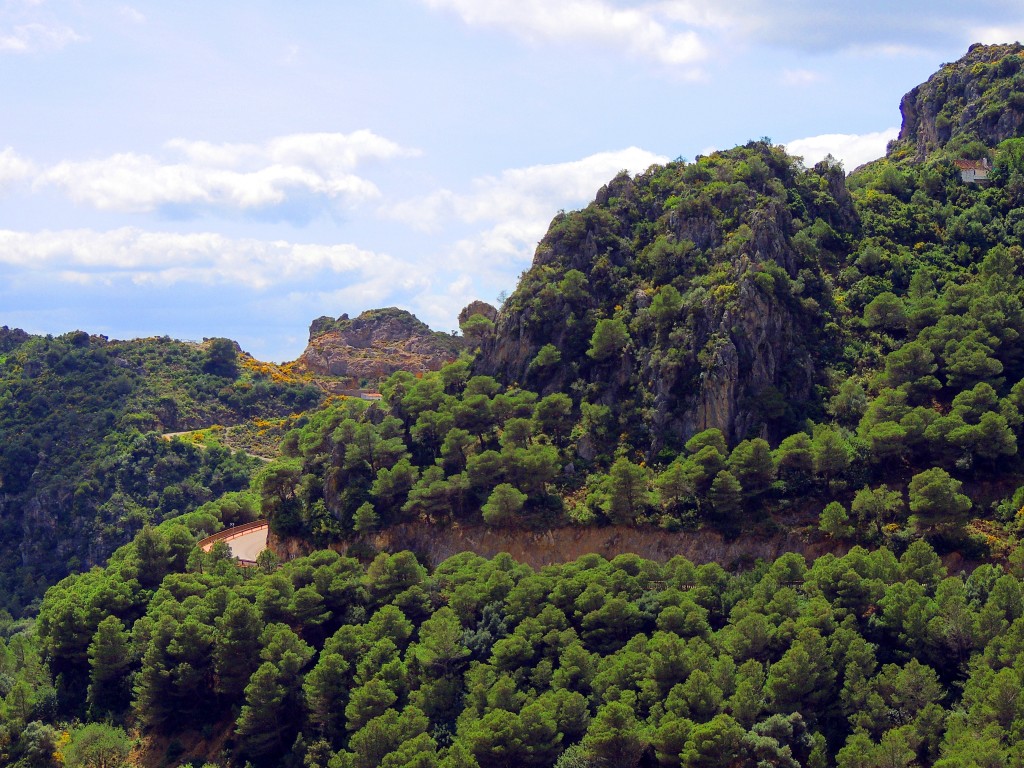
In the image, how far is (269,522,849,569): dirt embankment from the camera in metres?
55.1

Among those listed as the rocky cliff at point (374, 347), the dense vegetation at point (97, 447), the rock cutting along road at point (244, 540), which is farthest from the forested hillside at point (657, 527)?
the rocky cliff at point (374, 347)

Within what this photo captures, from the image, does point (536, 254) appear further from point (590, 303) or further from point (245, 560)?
point (245, 560)

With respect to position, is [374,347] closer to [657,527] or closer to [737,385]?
[737,385]

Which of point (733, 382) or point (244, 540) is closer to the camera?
point (733, 382)

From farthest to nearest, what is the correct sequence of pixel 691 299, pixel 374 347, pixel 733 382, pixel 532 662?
pixel 374 347, pixel 691 299, pixel 733 382, pixel 532 662

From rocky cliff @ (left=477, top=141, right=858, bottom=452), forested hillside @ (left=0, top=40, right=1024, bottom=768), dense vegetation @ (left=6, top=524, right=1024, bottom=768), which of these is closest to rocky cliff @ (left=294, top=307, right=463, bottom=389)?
forested hillside @ (left=0, top=40, right=1024, bottom=768)

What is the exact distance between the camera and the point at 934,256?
7200 centimetres

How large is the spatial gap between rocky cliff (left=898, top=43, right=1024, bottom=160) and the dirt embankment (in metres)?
49.1

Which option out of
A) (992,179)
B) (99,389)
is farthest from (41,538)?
(992,179)

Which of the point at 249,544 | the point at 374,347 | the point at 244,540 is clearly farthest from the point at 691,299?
the point at 374,347

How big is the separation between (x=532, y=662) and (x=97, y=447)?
218 feet

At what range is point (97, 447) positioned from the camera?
101250 millimetres

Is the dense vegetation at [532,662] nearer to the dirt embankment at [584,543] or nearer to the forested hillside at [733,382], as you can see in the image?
the dirt embankment at [584,543]

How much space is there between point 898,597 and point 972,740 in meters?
8.86
